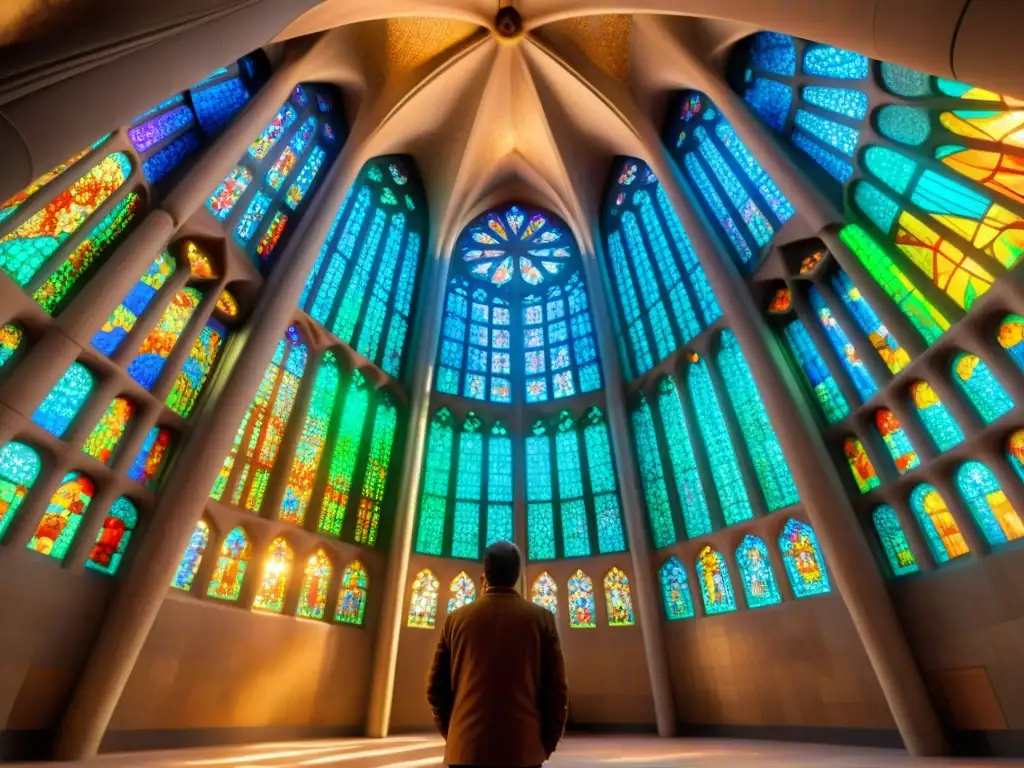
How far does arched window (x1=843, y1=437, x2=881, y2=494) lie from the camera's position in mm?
8859

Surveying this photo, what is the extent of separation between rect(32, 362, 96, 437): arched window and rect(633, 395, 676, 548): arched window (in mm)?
10741

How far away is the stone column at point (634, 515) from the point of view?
1120cm

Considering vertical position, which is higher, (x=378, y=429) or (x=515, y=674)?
(x=378, y=429)

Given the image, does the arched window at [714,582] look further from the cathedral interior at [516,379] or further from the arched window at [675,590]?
the arched window at [675,590]

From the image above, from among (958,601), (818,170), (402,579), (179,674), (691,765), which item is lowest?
(691,765)

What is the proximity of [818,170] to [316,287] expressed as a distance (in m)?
10.2

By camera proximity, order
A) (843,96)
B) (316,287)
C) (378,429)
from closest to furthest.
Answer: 1. (843,96)
2. (316,287)
3. (378,429)

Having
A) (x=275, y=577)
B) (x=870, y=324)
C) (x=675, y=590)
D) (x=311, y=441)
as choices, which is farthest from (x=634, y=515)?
(x=275, y=577)

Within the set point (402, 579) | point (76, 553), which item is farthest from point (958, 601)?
point (76, 553)

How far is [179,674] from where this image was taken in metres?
8.38

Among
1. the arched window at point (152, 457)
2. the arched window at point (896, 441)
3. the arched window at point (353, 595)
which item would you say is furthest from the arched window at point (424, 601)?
the arched window at point (896, 441)

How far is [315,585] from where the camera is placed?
11016 millimetres

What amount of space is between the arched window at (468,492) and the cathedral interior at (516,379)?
11cm

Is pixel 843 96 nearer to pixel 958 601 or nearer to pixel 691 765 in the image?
pixel 958 601
